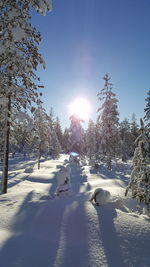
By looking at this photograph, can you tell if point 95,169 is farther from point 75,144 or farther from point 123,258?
point 123,258

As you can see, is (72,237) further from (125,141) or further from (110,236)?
(125,141)

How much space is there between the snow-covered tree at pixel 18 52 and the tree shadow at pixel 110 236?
306 inches

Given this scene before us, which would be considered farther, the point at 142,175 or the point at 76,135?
the point at 76,135

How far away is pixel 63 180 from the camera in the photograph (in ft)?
47.9

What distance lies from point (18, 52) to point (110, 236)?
32.8ft

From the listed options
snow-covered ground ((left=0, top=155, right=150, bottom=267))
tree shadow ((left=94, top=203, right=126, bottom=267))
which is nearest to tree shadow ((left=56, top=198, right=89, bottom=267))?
snow-covered ground ((left=0, top=155, right=150, bottom=267))

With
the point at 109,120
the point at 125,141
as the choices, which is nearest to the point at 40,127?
the point at 109,120

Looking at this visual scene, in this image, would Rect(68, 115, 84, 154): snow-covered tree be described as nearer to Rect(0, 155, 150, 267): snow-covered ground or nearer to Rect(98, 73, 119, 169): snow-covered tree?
Rect(98, 73, 119, 169): snow-covered tree

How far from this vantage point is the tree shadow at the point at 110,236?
4154mm

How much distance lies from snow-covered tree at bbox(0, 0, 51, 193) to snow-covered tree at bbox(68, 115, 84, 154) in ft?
111

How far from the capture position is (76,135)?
4566 cm

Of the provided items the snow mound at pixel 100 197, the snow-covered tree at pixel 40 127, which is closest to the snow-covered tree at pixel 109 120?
the snow-covered tree at pixel 40 127

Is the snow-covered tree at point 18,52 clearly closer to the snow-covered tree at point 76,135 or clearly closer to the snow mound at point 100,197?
the snow mound at point 100,197

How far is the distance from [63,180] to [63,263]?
422 inches
